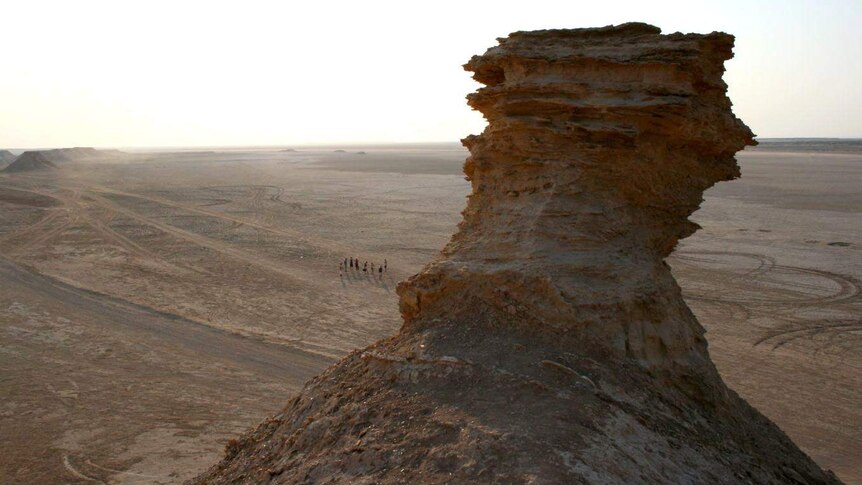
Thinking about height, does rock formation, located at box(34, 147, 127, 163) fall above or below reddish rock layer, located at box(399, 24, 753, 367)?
above

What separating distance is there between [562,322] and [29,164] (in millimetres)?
93319

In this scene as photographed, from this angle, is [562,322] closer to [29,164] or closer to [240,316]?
[240,316]

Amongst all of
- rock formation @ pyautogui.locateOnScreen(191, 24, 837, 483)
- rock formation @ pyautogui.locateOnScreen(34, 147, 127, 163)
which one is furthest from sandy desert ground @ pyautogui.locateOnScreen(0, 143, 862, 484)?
rock formation @ pyautogui.locateOnScreen(34, 147, 127, 163)

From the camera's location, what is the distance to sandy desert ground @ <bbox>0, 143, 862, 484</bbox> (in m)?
13.7

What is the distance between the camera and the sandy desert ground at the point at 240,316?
44.9ft

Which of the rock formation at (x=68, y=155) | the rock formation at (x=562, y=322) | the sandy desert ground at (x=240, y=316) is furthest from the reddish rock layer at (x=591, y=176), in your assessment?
the rock formation at (x=68, y=155)

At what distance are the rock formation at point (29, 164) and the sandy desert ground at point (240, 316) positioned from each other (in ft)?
138

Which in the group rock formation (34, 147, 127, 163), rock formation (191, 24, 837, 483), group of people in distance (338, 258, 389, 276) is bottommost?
group of people in distance (338, 258, 389, 276)

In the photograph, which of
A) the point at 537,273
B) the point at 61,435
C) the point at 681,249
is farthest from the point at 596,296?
the point at 681,249

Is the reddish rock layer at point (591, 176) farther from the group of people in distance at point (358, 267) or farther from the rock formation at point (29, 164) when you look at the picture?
the rock formation at point (29, 164)

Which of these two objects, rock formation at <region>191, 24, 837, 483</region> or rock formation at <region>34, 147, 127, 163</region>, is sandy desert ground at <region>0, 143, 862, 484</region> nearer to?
rock formation at <region>191, 24, 837, 483</region>

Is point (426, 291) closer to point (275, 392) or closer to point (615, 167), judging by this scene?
point (615, 167)

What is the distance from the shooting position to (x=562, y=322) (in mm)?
7711

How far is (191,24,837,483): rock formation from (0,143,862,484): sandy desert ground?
599 cm
